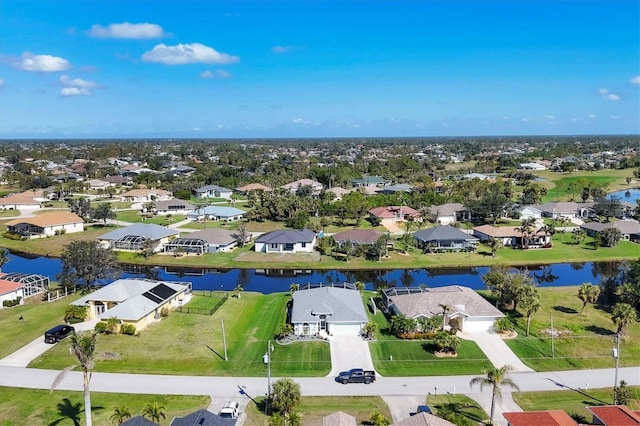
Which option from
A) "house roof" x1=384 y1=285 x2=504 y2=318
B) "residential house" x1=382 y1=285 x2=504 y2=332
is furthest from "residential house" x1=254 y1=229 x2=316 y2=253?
"residential house" x1=382 y1=285 x2=504 y2=332

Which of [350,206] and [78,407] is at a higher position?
[350,206]

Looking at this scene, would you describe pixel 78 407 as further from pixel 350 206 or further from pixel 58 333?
pixel 350 206

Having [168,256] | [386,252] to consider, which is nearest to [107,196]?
[168,256]

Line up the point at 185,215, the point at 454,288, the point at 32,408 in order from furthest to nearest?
the point at 185,215
the point at 454,288
the point at 32,408

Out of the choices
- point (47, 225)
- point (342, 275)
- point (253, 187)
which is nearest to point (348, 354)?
point (342, 275)

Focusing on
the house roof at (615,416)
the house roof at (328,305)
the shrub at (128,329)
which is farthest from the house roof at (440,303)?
the shrub at (128,329)

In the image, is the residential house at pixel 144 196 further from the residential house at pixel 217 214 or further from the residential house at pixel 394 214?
the residential house at pixel 394 214

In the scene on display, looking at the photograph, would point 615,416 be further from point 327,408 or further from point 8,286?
point 8,286
